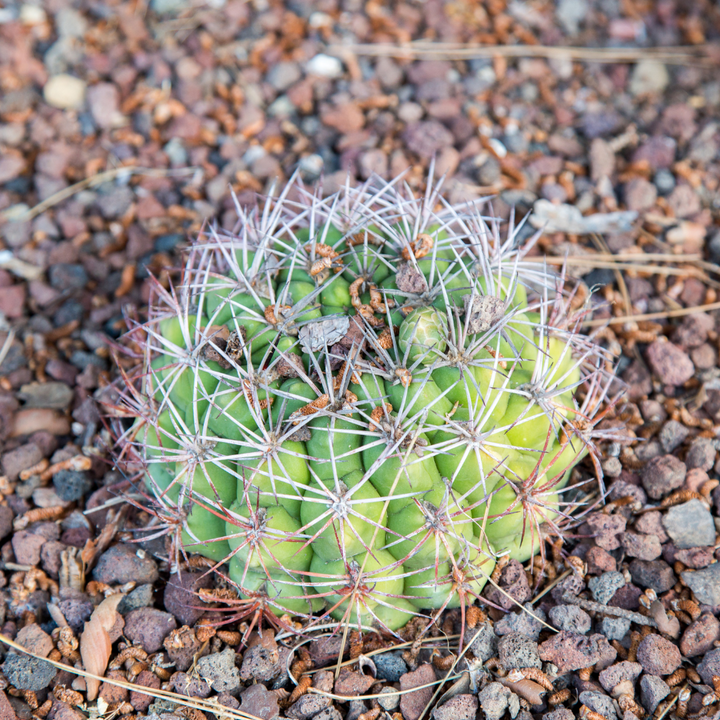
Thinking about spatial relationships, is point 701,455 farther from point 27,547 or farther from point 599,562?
point 27,547

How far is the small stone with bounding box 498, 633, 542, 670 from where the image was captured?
2635mm

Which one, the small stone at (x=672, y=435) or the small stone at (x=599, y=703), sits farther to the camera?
the small stone at (x=672, y=435)

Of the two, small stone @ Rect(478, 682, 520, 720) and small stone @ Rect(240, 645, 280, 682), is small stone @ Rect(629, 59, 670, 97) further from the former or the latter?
small stone @ Rect(240, 645, 280, 682)

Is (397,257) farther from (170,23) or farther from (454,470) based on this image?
(170,23)

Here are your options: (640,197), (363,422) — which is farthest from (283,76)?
(363,422)

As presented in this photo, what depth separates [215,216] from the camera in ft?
13.6

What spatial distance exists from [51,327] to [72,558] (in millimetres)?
1381

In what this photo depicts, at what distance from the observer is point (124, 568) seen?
2.97 meters

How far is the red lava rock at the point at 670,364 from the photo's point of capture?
3.51 m

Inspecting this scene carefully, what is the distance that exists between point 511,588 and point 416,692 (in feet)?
1.79

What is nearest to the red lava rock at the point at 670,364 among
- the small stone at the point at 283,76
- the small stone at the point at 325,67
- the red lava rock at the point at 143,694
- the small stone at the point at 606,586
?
the small stone at the point at 606,586

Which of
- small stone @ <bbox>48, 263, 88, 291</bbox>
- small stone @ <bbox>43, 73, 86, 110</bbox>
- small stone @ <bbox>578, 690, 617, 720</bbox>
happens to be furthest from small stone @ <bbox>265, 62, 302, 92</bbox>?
small stone @ <bbox>578, 690, 617, 720</bbox>

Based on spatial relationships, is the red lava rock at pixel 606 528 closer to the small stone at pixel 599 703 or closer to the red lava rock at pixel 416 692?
the small stone at pixel 599 703

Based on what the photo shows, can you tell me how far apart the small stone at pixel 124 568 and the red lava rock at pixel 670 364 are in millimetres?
2546
